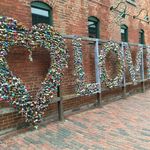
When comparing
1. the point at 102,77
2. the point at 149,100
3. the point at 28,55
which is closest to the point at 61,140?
the point at 28,55

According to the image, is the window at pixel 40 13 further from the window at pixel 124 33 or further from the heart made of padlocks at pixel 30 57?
the window at pixel 124 33

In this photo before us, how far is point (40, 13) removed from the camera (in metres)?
8.05

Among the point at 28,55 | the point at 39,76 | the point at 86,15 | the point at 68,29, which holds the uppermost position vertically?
the point at 86,15

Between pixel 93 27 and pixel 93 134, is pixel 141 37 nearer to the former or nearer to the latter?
pixel 93 27

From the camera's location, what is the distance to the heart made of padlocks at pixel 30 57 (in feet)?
20.0

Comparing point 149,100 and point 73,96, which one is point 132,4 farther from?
point 73,96

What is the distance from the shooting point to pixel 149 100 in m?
11.3

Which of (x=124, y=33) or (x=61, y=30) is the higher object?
(x=124, y=33)

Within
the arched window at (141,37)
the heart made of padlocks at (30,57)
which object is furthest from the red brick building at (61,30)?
the arched window at (141,37)

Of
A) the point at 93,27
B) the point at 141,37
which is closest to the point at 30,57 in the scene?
the point at 93,27

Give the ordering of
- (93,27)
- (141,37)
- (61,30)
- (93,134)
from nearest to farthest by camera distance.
Result: (93,134) → (61,30) → (93,27) → (141,37)

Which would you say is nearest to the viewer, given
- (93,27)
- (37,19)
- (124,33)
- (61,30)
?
(37,19)

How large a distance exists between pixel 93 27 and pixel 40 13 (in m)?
3.30

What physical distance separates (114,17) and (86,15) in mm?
2525
